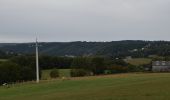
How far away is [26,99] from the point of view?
95.4 ft

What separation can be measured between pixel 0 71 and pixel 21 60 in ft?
77.5

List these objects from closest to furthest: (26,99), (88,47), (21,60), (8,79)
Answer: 1. (26,99)
2. (8,79)
3. (21,60)
4. (88,47)

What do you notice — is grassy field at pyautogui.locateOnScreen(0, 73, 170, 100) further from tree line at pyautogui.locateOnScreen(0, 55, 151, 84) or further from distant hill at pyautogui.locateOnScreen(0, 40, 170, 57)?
distant hill at pyautogui.locateOnScreen(0, 40, 170, 57)

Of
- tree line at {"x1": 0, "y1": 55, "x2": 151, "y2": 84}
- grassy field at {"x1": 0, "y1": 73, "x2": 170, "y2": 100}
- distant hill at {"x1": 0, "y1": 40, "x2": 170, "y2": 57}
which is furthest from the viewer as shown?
distant hill at {"x1": 0, "y1": 40, "x2": 170, "y2": 57}

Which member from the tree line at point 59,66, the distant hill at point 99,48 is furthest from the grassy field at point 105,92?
the distant hill at point 99,48

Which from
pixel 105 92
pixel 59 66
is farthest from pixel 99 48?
pixel 105 92

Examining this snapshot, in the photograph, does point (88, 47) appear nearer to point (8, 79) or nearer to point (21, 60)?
point (21, 60)

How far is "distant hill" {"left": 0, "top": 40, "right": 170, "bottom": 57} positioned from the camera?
153750mm

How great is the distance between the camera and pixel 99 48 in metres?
171

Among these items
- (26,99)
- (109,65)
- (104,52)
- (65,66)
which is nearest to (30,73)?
(109,65)

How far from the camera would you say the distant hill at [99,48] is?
15375 centimetres

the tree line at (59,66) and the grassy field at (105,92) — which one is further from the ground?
the grassy field at (105,92)

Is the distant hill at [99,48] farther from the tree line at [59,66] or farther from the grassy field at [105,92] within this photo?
the grassy field at [105,92]

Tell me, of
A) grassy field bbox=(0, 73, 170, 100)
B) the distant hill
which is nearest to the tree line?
the distant hill
